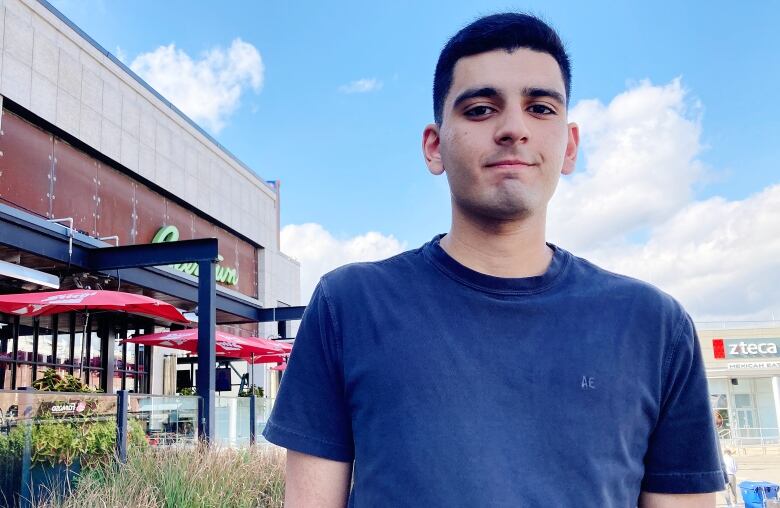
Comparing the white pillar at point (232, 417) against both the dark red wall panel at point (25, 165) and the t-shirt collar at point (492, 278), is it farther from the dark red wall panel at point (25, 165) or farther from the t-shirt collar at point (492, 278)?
the t-shirt collar at point (492, 278)

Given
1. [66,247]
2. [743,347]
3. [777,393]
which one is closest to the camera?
[66,247]

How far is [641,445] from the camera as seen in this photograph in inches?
59.2

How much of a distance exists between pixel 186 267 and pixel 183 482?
14.5 m

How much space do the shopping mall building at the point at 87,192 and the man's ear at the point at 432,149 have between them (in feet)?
34.5

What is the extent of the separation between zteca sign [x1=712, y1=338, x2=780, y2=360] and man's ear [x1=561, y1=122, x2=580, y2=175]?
37.2 m

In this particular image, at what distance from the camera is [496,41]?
1673mm

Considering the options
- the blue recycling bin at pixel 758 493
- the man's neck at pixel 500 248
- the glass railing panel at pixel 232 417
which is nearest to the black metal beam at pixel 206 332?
the glass railing panel at pixel 232 417

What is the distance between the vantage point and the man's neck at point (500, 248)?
1.65 metres

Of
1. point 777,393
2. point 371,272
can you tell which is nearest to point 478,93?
point 371,272

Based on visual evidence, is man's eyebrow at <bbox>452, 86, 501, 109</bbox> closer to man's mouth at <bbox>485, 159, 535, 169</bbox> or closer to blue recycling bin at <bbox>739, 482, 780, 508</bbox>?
man's mouth at <bbox>485, 159, 535, 169</bbox>

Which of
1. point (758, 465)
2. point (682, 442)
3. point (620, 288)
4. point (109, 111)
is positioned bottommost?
point (758, 465)

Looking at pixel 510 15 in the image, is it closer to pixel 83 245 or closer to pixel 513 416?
pixel 513 416

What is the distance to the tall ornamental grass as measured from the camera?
564cm

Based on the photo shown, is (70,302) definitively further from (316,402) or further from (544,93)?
(544,93)
